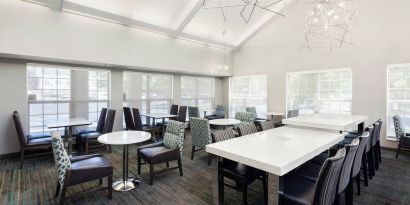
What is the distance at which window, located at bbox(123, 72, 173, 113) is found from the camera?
6398 mm

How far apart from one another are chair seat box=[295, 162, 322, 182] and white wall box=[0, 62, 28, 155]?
5.84 meters

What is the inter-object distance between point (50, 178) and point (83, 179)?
144 centimetres

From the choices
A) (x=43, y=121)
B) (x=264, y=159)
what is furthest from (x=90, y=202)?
(x=43, y=121)

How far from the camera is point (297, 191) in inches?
71.6

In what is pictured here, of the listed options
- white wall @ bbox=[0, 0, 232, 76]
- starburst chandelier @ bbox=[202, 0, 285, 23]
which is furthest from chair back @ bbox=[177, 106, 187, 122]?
starburst chandelier @ bbox=[202, 0, 285, 23]

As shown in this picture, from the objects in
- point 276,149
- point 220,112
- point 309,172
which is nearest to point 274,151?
point 276,149

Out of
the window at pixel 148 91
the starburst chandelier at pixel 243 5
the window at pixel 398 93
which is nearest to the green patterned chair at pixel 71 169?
the starburst chandelier at pixel 243 5

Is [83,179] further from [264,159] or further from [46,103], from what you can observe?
[46,103]

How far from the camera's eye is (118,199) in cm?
274

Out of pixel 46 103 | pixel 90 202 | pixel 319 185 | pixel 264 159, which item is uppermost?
pixel 46 103

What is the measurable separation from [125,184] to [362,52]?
634 cm

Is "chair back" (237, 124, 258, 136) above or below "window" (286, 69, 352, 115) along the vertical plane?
below

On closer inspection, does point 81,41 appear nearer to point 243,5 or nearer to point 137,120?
point 137,120

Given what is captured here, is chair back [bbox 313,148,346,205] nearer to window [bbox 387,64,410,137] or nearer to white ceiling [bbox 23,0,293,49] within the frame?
white ceiling [bbox 23,0,293,49]
